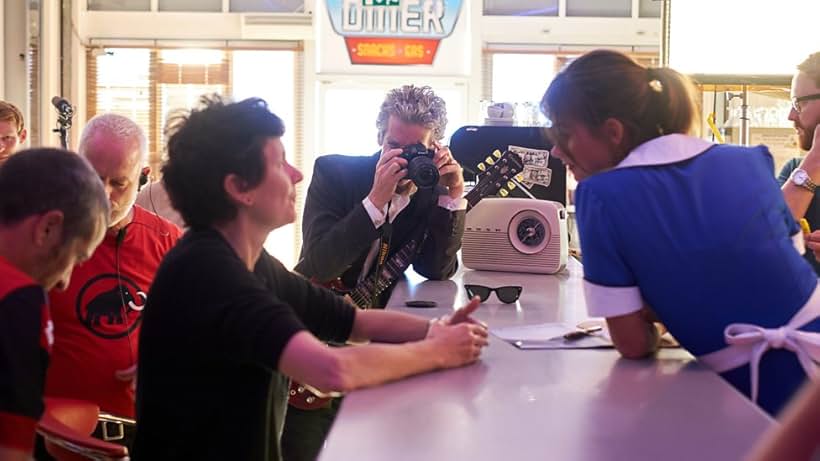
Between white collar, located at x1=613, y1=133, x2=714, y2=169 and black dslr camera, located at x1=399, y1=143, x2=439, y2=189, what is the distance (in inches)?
40.4

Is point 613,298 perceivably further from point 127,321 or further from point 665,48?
point 665,48

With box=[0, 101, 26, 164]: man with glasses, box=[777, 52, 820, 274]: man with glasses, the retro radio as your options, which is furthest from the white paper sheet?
box=[0, 101, 26, 164]: man with glasses

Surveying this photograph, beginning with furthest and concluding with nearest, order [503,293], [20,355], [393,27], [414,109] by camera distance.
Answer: [393,27] < [414,109] < [503,293] < [20,355]

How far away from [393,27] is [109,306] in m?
5.96

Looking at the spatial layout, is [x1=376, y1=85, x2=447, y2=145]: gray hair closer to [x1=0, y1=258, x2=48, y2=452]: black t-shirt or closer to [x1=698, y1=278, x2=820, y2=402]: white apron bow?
[x1=698, y1=278, x2=820, y2=402]: white apron bow

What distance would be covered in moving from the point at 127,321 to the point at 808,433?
6.11ft

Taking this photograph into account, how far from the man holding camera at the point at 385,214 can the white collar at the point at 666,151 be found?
105 centimetres

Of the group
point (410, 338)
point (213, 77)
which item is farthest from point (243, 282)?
point (213, 77)

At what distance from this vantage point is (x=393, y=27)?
7.79 m

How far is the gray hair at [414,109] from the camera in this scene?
2695mm

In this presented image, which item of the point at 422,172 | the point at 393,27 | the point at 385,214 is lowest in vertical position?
the point at 385,214

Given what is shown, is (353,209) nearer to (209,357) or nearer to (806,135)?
(209,357)

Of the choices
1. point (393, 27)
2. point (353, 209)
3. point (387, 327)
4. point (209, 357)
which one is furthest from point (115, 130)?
point (393, 27)

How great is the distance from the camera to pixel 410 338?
167 centimetres
